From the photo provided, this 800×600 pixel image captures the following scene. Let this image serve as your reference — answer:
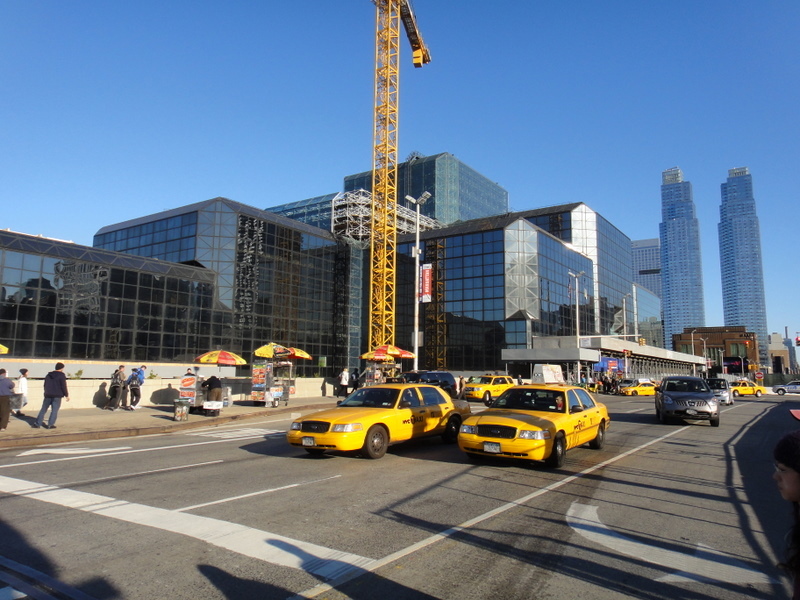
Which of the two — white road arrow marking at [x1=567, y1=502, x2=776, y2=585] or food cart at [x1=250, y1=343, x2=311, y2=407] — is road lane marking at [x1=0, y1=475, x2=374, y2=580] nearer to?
white road arrow marking at [x1=567, y1=502, x2=776, y2=585]

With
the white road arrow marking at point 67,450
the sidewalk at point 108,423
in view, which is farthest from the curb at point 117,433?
the white road arrow marking at point 67,450

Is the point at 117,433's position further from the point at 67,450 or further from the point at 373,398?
the point at 373,398

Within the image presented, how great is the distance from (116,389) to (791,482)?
22.6 m

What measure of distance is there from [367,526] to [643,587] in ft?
9.56

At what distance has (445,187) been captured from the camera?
361ft

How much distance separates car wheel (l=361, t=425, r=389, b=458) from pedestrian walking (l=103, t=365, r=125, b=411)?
46.1 feet

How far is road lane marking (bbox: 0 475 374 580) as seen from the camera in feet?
16.6

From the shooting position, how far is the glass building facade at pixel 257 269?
4394 centimetres

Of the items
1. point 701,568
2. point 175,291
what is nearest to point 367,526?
point 701,568

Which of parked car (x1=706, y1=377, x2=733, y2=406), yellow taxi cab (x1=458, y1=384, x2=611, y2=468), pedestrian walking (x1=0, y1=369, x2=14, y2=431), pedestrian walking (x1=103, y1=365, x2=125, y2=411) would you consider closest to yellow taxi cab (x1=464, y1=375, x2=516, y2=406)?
parked car (x1=706, y1=377, x2=733, y2=406)

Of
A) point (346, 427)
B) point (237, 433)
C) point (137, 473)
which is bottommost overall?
point (237, 433)

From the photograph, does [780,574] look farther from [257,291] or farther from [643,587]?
[257,291]

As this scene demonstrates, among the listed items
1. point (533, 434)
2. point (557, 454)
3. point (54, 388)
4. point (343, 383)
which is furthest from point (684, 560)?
point (343, 383)

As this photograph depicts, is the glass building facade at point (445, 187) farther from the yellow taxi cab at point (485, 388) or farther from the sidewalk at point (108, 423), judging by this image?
the sidewalk at point (108, 423)
